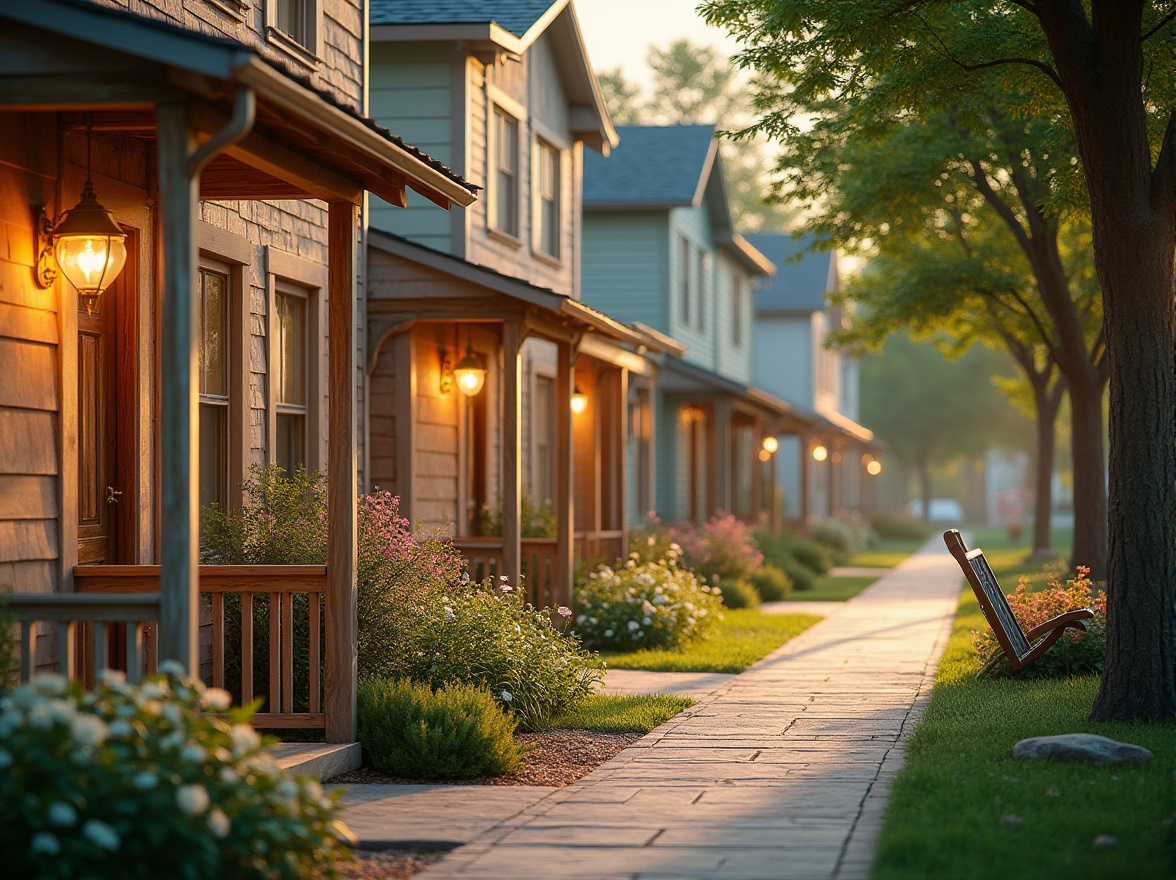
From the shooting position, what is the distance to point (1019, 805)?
693 cm

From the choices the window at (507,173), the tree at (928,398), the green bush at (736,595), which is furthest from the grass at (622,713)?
the tree at (928,398)

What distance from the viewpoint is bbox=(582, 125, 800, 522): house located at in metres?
24.7

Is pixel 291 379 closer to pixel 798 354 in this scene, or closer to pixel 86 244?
pixel 86 244

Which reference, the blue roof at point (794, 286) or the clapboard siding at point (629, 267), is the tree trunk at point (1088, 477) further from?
the blue roof at point (794, 286)

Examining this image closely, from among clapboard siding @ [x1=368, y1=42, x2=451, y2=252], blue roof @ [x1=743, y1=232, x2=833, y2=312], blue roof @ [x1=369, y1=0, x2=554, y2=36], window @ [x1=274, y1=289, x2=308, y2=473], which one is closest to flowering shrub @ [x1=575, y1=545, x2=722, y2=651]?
clapboard siding @ [x1=368, y1=42, x2=451, y2=252]

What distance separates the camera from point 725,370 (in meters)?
30.5

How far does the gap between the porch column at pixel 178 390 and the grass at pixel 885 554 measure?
→ 27641 mm

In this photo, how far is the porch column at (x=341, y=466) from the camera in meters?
8.34

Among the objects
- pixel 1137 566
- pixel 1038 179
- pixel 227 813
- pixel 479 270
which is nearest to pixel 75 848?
pixel 227 813

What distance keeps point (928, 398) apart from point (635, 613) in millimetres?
51248

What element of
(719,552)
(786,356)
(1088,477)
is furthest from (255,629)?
(786,356)

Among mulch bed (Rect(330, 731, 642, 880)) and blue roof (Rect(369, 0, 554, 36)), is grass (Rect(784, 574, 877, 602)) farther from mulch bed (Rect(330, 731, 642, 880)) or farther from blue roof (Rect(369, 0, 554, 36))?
mulch bed (Rect(330, 731, 642, 880))

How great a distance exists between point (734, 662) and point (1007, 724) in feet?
14.6

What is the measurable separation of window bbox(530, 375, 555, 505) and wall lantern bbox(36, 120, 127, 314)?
10.2 meters
